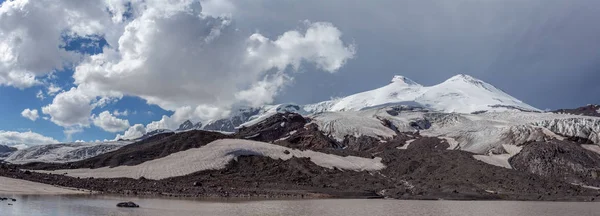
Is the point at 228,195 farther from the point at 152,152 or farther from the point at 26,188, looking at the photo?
the point at 152,152

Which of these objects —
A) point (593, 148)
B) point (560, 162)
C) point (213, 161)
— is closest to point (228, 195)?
point (213, 161)

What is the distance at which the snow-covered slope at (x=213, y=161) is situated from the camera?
12369cm

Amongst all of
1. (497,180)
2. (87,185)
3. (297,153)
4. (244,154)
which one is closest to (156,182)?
(87,185)

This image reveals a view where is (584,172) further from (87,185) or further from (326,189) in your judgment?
(87,185)

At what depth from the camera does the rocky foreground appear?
105 m

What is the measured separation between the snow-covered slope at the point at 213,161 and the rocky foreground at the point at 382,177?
3.20 m

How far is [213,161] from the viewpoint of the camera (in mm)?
131875

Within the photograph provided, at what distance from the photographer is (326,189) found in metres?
115

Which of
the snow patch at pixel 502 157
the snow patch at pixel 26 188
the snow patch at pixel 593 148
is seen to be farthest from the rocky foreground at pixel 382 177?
the snow patch at pixel 26 188

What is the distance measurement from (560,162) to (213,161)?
297 feet

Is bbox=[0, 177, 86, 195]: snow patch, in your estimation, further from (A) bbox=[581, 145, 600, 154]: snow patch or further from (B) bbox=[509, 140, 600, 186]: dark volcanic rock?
(A) bbox=[581, 145, 600, 154]: snow patch

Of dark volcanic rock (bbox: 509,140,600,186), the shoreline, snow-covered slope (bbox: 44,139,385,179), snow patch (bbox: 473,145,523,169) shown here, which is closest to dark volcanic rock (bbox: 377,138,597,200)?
the shoreline

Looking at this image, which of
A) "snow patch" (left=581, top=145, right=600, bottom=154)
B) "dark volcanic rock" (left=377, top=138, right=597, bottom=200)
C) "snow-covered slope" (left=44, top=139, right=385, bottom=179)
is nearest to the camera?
"dark volcanic rock" (left=377, top=138, right=597, bottom=200)

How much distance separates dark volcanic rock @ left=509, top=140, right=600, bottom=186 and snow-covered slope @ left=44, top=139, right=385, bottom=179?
39262 mm
